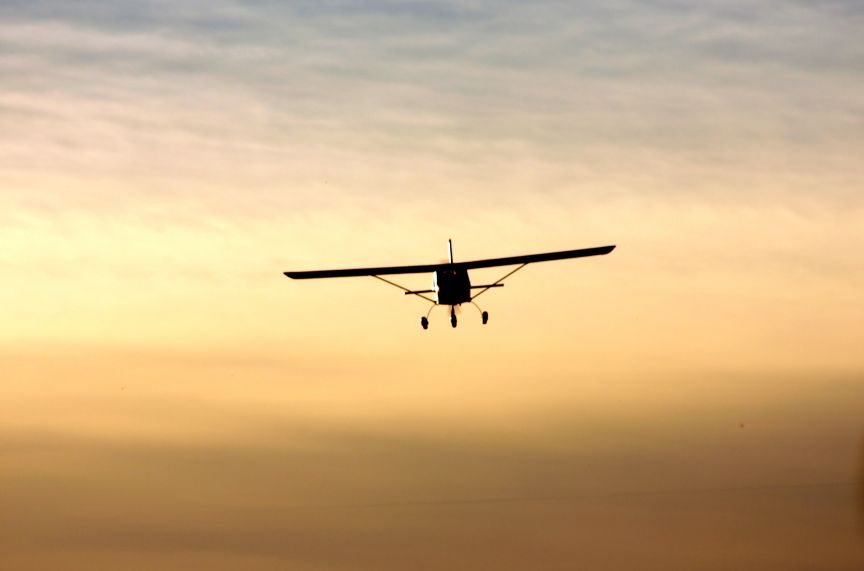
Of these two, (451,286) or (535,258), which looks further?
(535,258)

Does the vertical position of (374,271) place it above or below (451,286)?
above

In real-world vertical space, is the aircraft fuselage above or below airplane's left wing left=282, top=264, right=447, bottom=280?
below

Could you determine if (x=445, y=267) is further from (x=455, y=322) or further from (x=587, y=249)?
(x=587, y=249)

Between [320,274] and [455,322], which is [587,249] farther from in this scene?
[320,274]

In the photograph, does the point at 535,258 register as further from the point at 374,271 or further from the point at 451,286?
the point at 374,271

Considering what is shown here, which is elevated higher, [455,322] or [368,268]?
[368,268]

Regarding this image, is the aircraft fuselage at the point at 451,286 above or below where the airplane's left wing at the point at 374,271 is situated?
below

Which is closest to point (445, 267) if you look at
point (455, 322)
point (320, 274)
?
point (455, 322)

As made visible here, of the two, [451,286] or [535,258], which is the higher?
[535,258]

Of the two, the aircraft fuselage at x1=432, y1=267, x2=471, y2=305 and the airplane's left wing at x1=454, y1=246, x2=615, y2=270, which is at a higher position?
the airplane's left wing at x1=454, y1=246, x2=615, y2=270

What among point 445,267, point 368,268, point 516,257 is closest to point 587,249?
point 516,257

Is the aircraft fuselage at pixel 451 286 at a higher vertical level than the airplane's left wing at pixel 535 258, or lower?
lower
